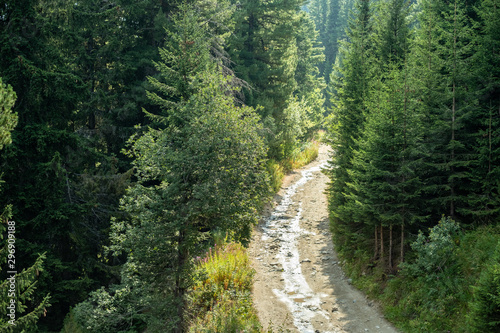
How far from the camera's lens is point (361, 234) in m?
15.0

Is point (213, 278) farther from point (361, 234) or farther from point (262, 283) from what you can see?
point (361, 234)

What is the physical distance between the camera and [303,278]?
1533 cm

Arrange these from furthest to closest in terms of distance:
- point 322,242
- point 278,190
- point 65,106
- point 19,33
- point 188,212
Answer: point 278,190 → point 322,242 → point 65,106 → point 19,33 → point 188,212

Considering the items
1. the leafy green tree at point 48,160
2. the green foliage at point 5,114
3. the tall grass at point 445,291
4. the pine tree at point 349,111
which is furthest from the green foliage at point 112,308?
the pine tree at point 349,111

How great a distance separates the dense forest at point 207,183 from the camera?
1011 centimetres

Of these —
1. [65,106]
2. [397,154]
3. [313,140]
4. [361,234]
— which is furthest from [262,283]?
[313,140]

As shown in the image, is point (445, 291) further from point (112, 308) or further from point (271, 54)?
point (271, 54)

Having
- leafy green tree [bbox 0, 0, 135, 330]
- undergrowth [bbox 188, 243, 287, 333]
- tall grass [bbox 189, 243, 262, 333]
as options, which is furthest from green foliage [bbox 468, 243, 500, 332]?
leafy green tree [bbox 0, 0, 135, 330]

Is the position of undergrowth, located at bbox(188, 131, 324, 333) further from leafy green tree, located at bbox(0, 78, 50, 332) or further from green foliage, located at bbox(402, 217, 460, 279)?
green foliage, located at bbox(402, 217, 460, 279)

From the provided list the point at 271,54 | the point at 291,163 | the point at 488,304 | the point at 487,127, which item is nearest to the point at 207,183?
the point at 488,304

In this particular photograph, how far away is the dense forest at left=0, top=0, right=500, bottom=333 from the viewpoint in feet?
33.2

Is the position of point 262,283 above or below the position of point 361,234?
below

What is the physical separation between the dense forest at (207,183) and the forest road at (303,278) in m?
0.76

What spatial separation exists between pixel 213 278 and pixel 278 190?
45.3ft
